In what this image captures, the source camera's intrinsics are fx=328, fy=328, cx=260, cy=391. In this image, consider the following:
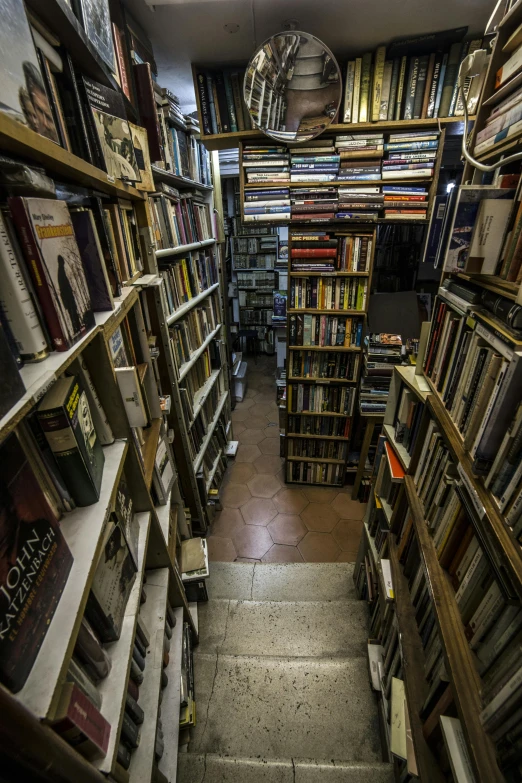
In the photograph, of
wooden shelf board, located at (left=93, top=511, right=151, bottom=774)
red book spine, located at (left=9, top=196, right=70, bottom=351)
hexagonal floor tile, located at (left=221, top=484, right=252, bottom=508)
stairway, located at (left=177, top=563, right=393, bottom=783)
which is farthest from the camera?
hexagonal floor tile, located at (left=221, top=484, right=252, bottom=508)

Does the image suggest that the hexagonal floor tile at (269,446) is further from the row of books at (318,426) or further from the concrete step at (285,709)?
the concrete step at (285,709)

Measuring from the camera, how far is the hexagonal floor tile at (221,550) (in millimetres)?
2277

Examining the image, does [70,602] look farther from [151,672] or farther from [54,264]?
[151,672]

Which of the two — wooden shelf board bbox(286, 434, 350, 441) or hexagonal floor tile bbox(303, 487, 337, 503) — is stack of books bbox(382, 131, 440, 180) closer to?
wooden shelf board bbox(286, 434, 350, 441)

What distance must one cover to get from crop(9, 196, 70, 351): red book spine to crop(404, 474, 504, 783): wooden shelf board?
110cm

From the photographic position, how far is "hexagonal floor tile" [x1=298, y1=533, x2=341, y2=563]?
2273 mm

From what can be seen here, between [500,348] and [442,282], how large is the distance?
55 centimetres

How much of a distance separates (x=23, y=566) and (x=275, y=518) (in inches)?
90.3

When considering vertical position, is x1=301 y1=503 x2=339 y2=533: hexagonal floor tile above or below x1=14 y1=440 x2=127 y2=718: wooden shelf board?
below

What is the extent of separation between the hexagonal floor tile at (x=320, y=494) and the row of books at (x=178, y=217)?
2.14m

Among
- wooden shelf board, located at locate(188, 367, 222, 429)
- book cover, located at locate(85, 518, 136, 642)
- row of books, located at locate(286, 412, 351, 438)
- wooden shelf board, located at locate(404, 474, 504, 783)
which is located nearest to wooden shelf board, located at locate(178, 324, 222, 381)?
wooden shelf board, located at locate(188, 367, 222, 429)

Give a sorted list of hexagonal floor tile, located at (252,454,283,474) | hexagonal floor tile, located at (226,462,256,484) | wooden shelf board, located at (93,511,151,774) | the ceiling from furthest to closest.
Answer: hexagonal floor tile, located at (252,454,283,474)
hexagonal floor tile, located at (226,462,256,484)
the ceiling
wooden shelf board, located at (93,511,151,774)

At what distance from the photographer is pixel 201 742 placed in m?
1.28

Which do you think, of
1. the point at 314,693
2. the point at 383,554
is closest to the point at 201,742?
the point at 314,693
